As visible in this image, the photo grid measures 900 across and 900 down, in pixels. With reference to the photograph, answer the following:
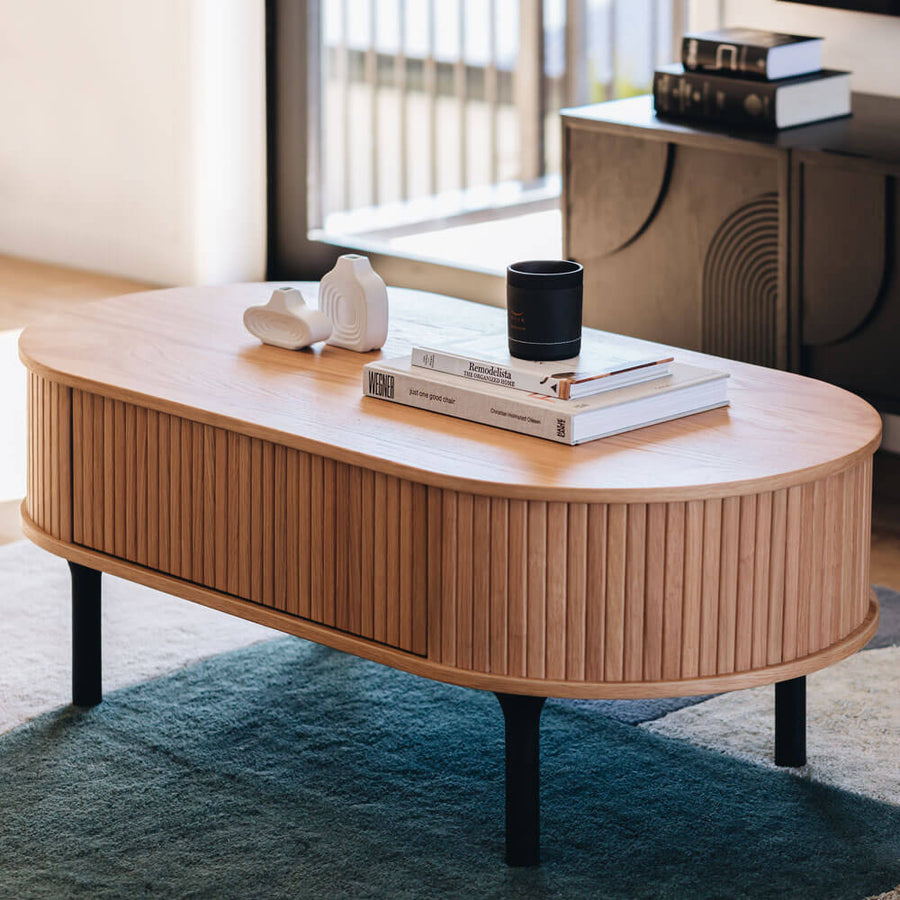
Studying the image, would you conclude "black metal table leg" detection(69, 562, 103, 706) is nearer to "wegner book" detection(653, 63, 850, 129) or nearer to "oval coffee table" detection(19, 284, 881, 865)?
"oval coffee table" detection(19, 284, 881, 865)

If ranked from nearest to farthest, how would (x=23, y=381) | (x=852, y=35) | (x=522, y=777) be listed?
(x=522, y=777) → (x=852, y=35) → (x=23, y=381)

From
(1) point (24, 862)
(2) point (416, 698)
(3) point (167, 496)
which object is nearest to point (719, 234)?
(2) point (416, 698)

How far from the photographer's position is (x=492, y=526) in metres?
1.65

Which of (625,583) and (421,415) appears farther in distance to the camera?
(421,415)

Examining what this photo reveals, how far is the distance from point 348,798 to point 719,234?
60.0 inches

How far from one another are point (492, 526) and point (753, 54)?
1.71 metres

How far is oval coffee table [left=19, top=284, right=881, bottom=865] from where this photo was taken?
5.39 ft

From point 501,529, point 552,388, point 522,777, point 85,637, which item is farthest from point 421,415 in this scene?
point 85,637

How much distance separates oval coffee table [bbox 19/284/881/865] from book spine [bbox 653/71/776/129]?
1.13 m

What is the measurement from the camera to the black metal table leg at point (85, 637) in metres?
2.12

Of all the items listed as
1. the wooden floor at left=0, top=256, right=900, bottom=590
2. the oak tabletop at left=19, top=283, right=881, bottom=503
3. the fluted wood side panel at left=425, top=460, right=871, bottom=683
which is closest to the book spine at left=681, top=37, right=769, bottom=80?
the wooden floor at left=0, top=256, right=900, bottom=590

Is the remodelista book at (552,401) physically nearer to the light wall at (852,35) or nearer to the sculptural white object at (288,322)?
the sculptural white object at (288,322)

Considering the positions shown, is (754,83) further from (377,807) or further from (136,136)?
(136,136)

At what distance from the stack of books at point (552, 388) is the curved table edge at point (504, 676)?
27 centimetres
